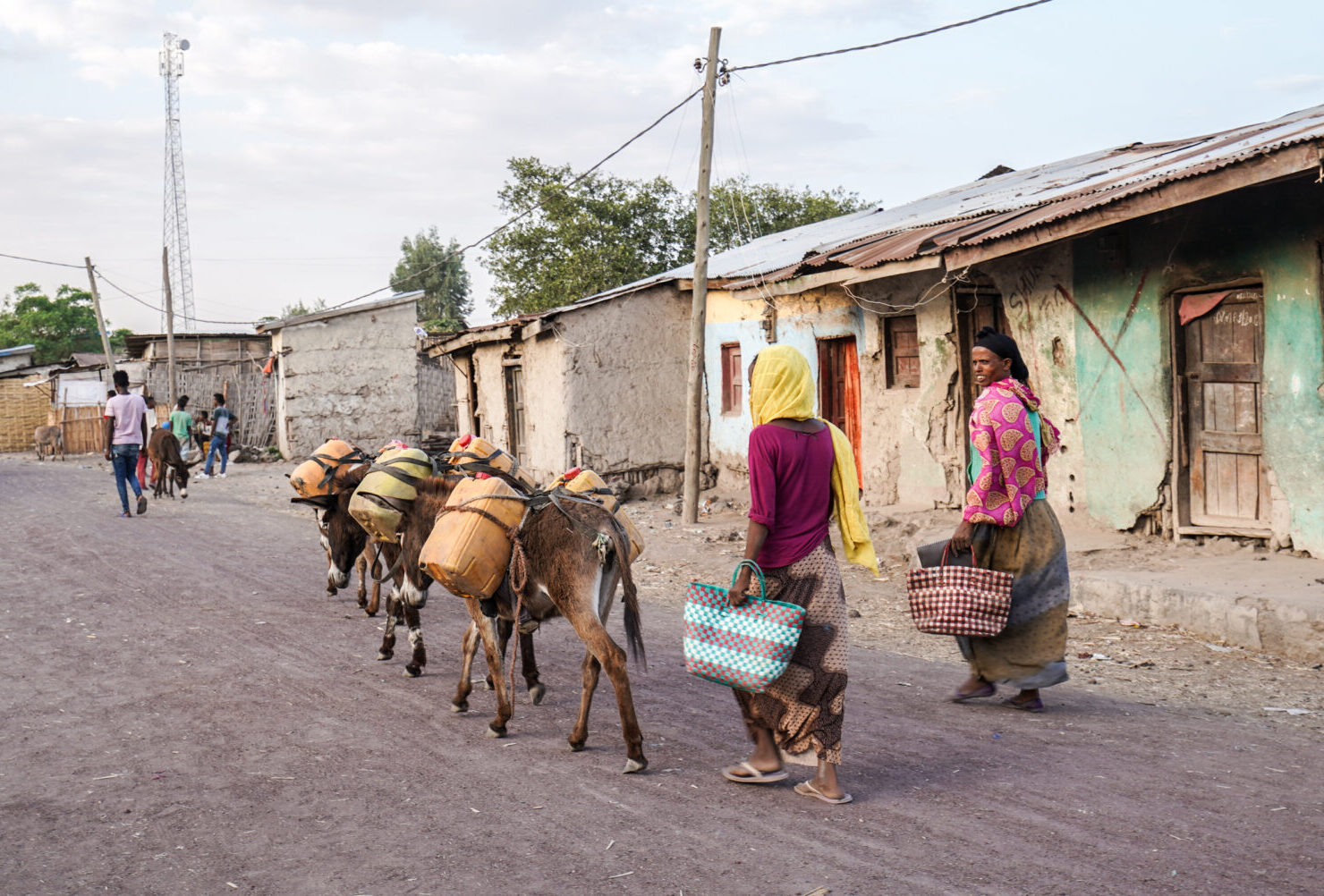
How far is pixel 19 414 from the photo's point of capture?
3822 centimetres

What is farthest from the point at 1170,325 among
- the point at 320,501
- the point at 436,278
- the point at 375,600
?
the point at 436,278

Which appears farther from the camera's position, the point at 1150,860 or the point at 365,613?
the point at 365,613

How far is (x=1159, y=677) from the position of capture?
250 inches

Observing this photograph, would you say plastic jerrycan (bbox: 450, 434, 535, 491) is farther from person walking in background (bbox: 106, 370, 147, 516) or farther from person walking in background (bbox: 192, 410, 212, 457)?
person walking in background (bbox: 192, 410, 212, 457)

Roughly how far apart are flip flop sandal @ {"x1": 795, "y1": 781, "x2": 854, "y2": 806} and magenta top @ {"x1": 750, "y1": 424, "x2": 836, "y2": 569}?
849 millimetres

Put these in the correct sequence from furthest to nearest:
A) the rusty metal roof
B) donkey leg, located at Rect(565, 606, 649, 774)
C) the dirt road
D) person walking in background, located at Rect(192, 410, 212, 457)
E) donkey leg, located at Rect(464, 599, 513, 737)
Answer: person walking in background, located at Rect(192, 410, 212, 457) < the rusty metal roof < donkey leg, located at Rect(464, 599, 513, 737) < donkey leg, located at Rect(565, 606, 649, 774) < the dirt road

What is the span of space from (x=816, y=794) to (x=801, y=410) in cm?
146

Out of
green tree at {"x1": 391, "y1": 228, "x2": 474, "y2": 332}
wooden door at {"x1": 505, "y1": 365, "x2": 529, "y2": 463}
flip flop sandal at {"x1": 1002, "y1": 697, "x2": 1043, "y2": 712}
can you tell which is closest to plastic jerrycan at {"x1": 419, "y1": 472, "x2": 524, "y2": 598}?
flip flop sandal at {"x1": 1002, "y1": 697, "x2": 1043, "y2": 712}

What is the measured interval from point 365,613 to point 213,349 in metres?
27.6

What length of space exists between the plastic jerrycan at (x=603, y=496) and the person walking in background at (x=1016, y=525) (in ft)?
5.18

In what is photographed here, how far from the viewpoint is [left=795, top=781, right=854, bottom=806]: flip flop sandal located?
13.5ft

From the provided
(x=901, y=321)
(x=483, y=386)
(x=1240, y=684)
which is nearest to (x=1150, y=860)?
(x=1240, y=684)

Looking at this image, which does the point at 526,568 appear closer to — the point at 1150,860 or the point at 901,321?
the point at 1150,860

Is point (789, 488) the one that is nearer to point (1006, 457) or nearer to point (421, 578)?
point (1006, 457)
